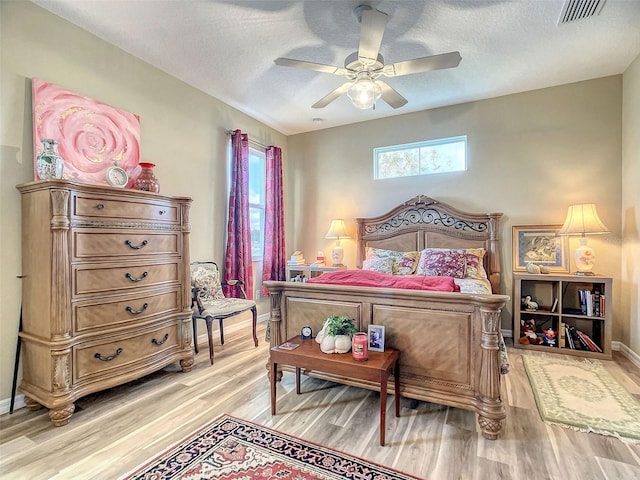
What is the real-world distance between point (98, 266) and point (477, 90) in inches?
168

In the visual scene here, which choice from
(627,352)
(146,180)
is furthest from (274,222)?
(627,352)

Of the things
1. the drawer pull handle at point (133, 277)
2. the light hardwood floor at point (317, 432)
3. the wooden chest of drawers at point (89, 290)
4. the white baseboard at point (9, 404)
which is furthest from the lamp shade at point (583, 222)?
the white baseboard at point (9, 404)

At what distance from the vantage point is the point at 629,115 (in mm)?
3285

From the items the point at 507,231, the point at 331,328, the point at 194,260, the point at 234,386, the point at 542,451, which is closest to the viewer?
the point at 542,451

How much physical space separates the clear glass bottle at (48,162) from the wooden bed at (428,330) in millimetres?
1670

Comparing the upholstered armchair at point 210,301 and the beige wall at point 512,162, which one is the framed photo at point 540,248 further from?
the upholstered armchair at point 210,301

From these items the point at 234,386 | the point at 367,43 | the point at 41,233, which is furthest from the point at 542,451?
the point at 41,233

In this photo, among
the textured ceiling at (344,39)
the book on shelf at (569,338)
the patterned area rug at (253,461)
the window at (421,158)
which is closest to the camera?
the patterned area rug at (253,461)

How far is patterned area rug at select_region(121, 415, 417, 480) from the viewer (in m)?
1.60

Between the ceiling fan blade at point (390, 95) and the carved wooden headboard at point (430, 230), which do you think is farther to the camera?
the carved wooden headboard at point (430, 230)

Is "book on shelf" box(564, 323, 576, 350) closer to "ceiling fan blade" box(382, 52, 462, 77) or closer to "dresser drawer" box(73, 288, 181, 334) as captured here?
"ceiling fan blade" box(382, 52, 462, 77)

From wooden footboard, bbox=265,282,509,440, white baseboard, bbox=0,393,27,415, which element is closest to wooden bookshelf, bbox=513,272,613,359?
wooden footboard, bbox=265,282,509,440

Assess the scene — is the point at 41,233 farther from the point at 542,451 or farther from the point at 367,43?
the point at 542,451

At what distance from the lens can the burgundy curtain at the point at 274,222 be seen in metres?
4.67
